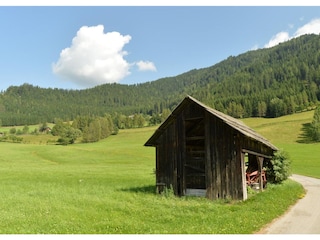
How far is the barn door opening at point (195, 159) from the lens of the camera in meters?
24.0

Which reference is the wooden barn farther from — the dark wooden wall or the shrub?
the shrub

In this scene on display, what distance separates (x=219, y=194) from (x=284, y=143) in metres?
75.8

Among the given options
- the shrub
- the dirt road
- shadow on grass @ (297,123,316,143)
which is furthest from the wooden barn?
shadow on grass @ (297,123,316,143)

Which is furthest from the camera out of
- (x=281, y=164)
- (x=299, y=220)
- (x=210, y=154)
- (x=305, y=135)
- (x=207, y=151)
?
(x=305, y=135)

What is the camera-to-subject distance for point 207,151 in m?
23.2

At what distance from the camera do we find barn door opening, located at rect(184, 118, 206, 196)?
24.0 metres

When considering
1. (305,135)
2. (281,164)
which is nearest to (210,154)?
(281,164)

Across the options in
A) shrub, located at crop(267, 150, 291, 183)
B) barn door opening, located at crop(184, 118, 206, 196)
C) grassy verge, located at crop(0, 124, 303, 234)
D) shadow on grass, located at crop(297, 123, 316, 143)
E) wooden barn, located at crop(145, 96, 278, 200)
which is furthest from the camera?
shadow on grass, located at crop(297, 123, 316, 143)

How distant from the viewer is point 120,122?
173 meters

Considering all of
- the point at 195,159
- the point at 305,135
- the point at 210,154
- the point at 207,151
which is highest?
the point at 207,151

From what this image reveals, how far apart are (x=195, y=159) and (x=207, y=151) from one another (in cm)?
162

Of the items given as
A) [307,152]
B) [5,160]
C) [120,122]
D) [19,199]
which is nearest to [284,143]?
[307,152]

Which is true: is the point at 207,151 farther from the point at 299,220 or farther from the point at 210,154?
the point at 299,220

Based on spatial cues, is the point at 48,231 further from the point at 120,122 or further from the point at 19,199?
the point at 120,122
